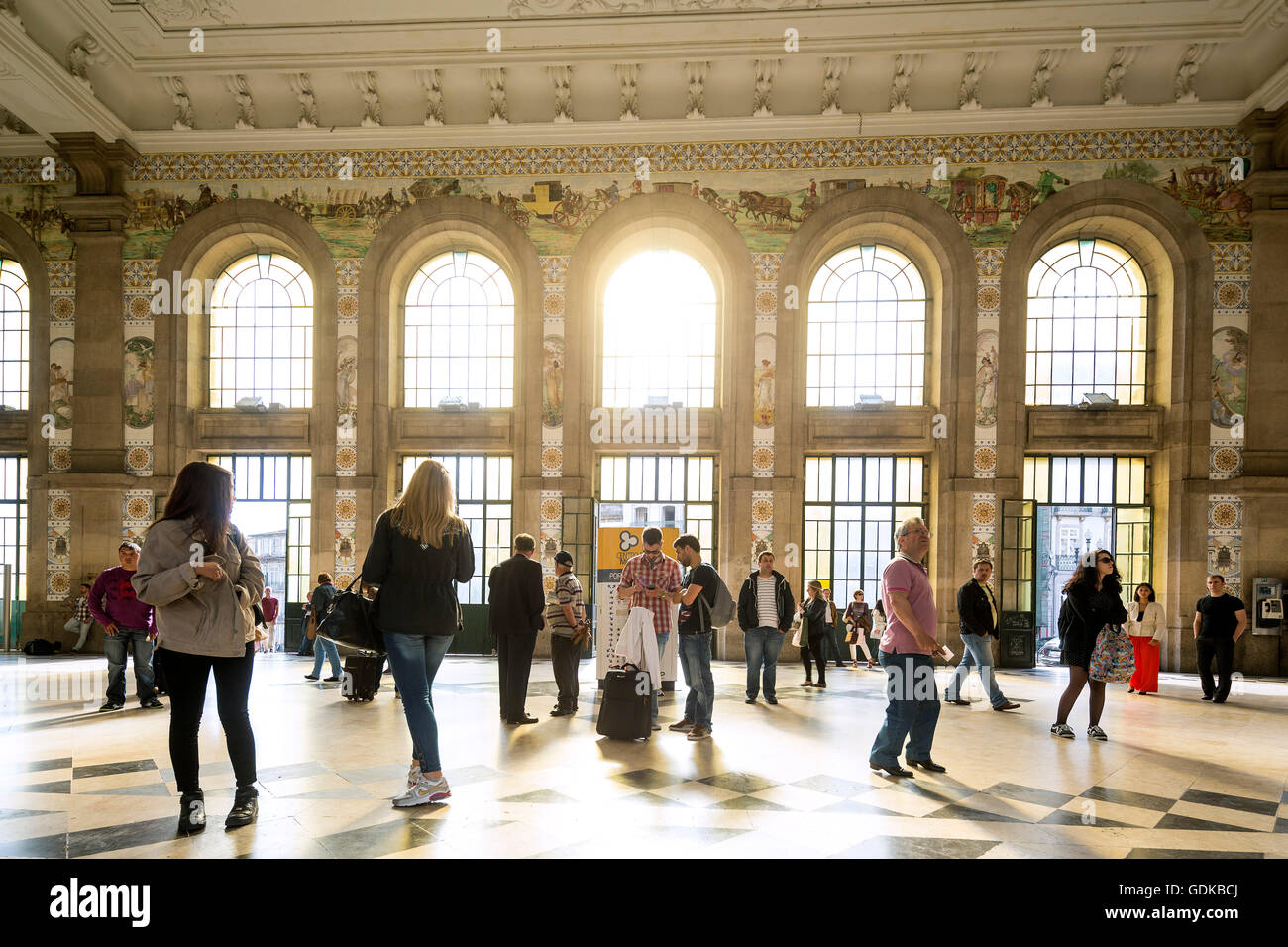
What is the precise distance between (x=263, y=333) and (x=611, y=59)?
30.5ft

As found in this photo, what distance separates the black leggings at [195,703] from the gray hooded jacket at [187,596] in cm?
9

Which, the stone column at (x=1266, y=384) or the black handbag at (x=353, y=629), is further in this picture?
the stone column at (x=1266, y=384)

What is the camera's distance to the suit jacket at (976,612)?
9.84 metres

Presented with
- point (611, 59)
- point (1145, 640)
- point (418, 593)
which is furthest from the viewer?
point (611, 59)

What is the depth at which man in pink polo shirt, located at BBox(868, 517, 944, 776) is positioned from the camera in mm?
6289

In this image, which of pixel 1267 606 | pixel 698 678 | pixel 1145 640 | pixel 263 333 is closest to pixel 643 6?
pixel 263 333

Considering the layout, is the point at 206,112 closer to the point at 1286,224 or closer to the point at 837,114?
the point at 837,114

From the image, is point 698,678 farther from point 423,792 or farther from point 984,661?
point 984,661

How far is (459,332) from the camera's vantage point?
17.1m

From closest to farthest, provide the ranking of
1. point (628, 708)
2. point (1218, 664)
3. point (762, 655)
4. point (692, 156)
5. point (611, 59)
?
1. point (628, 708)
2. point (762, 655)
3. point (1218, 664)
4. point (611, 59)
5. point (692, 156)

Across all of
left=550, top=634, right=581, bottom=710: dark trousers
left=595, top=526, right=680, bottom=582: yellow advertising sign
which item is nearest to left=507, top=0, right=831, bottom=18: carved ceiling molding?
left=595, top=526, right=680, bottom=582: yellow advertising sign

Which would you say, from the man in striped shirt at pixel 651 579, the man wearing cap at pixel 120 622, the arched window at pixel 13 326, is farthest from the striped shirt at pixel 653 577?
the arched window at pixel 13 326

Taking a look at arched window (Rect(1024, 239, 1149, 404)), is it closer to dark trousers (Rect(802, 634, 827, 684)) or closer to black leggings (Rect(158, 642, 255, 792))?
dark trousers (Rect(802, 634, 827, 684))

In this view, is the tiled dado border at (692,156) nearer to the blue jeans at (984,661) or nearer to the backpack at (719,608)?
the blue jeans at (984,661)
